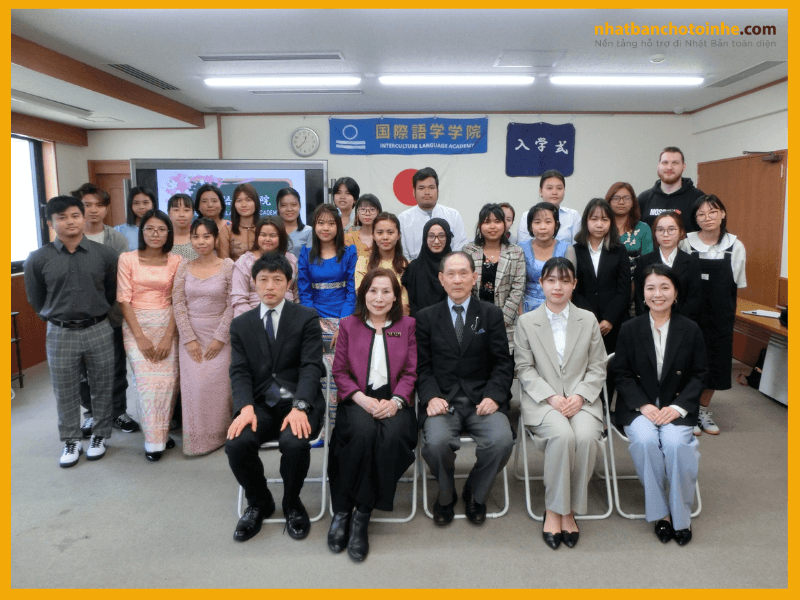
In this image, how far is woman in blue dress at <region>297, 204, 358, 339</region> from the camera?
3285 mm

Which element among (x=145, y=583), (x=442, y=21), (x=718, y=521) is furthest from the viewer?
(x=442, y=21)

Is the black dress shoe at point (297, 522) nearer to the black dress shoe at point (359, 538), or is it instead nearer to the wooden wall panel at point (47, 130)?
the black dress shoe at point (359, 538)

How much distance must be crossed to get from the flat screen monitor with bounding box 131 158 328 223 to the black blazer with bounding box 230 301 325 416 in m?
4.24

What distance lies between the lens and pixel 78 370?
3.21 m

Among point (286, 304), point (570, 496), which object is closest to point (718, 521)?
point (570, 496)

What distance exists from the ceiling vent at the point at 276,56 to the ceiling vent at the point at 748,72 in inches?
146

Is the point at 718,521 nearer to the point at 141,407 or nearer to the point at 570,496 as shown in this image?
the point at 570,496

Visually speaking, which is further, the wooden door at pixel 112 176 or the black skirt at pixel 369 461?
the wooden door at pixel 112 176

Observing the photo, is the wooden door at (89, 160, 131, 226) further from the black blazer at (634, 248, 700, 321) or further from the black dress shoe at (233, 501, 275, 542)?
the black blazer at (634, 248, 700, 321)

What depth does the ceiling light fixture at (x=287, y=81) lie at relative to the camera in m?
5.15

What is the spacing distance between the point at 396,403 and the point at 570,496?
0.89m

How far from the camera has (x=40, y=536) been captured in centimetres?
240

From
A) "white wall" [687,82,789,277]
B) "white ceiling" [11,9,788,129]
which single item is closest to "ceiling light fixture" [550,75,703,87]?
"white ceiling" [11,9,788,129]

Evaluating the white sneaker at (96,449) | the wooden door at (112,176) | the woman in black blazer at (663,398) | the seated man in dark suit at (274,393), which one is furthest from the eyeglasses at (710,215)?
the wooden door at (112,176)
